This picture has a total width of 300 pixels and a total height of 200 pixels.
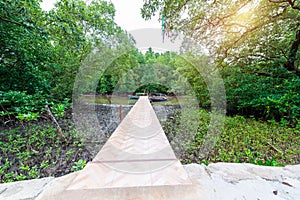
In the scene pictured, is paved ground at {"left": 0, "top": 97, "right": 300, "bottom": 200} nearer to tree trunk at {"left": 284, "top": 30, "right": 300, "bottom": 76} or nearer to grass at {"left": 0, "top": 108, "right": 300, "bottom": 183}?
grass at {"left": 0, "top": 108, "right": 300, "bottom": 183}

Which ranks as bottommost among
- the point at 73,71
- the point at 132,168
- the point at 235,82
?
the point at 132,168

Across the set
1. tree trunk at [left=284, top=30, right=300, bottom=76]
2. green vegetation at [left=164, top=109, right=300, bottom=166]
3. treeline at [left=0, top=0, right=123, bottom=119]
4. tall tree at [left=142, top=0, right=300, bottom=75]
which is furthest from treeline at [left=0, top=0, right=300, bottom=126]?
green vegetation at [left=164, top=109, right=300, bottom=166]

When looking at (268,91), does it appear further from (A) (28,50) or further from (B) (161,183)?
(A) (28,50)

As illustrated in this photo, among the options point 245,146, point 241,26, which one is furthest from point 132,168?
point 241,26

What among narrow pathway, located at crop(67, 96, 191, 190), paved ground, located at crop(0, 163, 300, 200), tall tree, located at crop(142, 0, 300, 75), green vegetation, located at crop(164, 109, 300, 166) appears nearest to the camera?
paved ground, located at crop(0, 163, 300, 200)

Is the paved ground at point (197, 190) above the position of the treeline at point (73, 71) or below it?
below

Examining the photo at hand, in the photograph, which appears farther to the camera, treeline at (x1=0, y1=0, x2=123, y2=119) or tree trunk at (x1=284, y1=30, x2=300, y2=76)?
tree trunk at (x1=284, y1=30, x2=300, y2=76)

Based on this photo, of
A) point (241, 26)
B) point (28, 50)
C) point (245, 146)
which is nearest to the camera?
point (245, 146)

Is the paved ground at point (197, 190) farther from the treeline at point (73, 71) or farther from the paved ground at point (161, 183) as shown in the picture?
the treeline at point (73, 71)

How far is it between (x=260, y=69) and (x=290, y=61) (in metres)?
0.63

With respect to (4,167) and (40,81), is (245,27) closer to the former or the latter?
(4,167)

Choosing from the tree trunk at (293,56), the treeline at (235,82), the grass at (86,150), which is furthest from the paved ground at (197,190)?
the tree trunk at (293,56)

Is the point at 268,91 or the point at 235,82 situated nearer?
the point at 268,91

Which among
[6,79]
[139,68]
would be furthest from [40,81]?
[139,68]
